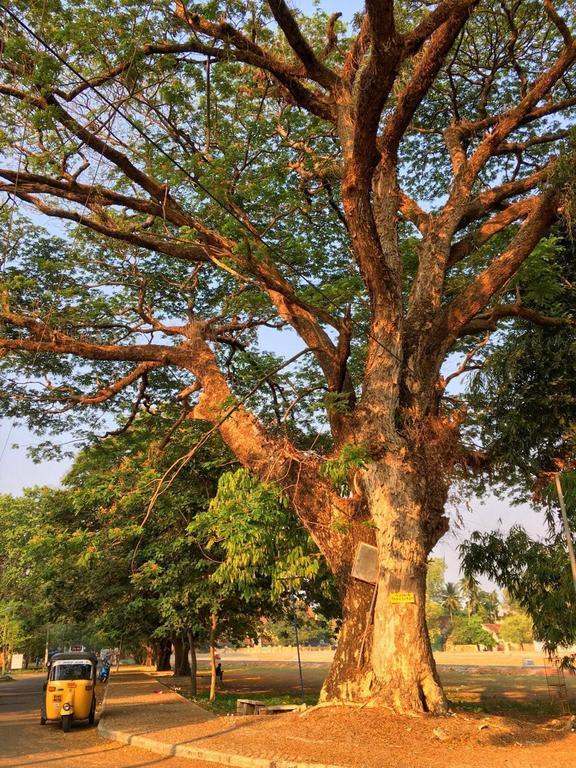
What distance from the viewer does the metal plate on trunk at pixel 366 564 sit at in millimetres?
9227

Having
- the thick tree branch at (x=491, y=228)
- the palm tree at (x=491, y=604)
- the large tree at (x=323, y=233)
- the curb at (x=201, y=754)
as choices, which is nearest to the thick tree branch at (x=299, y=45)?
the large tree at (x=323, y=233)

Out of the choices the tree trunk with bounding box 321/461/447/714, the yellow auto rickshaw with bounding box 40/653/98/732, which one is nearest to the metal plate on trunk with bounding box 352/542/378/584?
the tree trunk with bounding box 321/461/447/714

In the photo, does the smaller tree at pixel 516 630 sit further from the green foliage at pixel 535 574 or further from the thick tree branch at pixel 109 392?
the thick tree branch at pixel 109 392

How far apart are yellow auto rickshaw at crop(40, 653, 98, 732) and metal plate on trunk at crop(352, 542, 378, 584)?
6532 millimetres

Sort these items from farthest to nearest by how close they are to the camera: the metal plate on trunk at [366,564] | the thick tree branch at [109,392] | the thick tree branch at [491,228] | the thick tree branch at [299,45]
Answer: the thick tree branch at [109,392], the thick tree branch at [491,228], the metal plate on trunk at [366,564], the thick tree branch at [299,45]

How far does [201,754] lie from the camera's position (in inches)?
310

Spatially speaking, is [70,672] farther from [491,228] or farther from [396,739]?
[491,228]

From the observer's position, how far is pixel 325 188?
1431cm

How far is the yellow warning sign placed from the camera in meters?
8.70

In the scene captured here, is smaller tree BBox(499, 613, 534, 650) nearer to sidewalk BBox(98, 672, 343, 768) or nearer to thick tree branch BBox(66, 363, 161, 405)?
sidewalk BBox(98, 672, 343, 768)

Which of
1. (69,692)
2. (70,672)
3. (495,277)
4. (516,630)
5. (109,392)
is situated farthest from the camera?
(516,630)

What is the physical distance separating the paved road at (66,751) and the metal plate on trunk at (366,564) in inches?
127

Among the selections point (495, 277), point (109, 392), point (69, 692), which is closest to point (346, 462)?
point (495, 277)

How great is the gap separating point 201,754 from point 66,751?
2.71m
